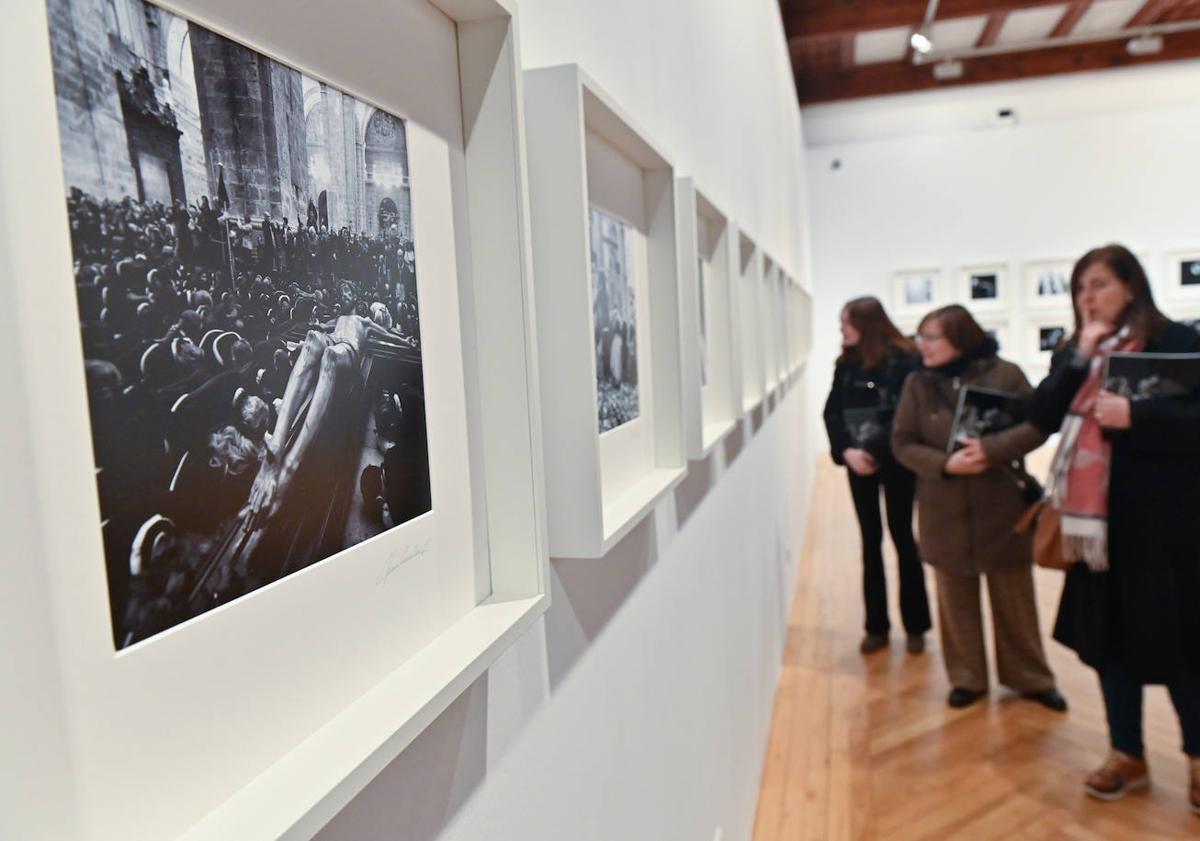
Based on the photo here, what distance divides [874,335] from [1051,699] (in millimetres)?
1856

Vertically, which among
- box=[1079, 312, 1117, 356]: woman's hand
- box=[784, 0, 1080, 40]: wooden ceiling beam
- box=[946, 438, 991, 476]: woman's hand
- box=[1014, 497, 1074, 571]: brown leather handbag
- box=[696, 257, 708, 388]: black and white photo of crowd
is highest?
box=[784, 0, 1080, 40]: wooden ceiling beam

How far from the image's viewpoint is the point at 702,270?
216 cm

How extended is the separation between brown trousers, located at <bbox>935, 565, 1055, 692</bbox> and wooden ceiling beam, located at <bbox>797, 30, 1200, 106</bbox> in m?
8.35

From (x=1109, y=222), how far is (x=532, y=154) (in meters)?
12.1

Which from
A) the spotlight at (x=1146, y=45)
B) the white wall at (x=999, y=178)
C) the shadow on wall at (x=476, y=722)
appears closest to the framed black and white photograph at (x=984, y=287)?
the white wall at (x=999, y=178)

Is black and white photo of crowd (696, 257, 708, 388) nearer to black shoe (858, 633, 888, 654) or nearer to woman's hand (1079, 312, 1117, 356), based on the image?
woman's hand (1079, 312, 1117, 356)

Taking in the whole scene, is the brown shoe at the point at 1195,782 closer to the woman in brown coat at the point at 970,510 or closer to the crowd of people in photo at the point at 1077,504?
the crowd of people in photo at the point at 1077,504

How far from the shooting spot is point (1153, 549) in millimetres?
2846

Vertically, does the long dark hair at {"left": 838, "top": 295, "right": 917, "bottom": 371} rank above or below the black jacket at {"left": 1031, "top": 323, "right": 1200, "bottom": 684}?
above

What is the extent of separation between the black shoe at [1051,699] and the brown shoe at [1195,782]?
34.6 inches

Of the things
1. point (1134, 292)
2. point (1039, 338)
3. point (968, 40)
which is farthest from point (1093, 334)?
point (1039, 338)

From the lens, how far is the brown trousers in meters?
3.86

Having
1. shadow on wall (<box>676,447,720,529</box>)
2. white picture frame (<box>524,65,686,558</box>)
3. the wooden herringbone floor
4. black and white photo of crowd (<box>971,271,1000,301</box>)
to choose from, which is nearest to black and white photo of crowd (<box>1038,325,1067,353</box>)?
black and white photo of crowd (<box>971,271,1000,301</box>)

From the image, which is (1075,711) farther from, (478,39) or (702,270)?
(478,39)
